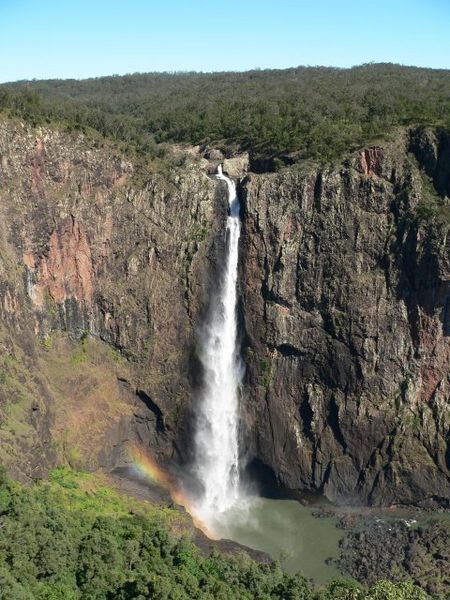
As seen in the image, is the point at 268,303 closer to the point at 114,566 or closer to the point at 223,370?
the point at 223,370

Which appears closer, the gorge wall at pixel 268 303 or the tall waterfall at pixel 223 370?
the gorge wall at pixel 268 303

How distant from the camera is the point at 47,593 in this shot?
1014 inches

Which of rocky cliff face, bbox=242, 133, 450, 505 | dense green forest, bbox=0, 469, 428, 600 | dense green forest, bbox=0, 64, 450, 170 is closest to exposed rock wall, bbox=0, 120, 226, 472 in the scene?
dense green forest, bbox=0, 64, 450, 170

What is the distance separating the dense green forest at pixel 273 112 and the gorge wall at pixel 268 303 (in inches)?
99.8

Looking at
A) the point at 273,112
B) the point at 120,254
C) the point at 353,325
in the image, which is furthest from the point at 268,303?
the point at 273,112

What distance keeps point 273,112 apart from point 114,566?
113 ft

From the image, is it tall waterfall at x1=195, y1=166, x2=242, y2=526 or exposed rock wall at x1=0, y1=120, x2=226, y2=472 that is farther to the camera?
tall waterfall at x1=195, y1=166, x2=242, y2=526

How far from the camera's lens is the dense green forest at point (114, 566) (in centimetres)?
2580

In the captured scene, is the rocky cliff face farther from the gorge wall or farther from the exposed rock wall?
the exposed rock wall

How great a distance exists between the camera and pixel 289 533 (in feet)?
133

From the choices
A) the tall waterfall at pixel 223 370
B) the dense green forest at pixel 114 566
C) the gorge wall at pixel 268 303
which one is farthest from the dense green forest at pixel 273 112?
the dense green forest at pixel 114 566

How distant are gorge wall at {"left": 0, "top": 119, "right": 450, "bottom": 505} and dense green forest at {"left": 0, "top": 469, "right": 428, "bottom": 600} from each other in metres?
10.4

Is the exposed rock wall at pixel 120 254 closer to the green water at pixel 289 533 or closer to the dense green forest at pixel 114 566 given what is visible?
the green water at pixel 289 533

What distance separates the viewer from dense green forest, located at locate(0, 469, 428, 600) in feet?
84.7
